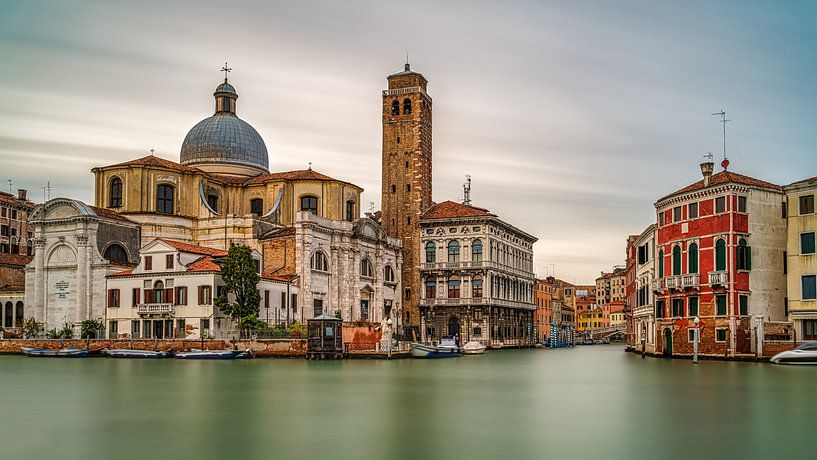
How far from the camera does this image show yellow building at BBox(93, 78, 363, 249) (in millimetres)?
52094

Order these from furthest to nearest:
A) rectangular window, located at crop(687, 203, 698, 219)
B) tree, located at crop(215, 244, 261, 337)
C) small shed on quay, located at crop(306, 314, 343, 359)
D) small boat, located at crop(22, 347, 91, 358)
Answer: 1. small boat, located at crop(22, 347, 91, 358)
2. tree, located at crop(215, 244, 261, 337)
3. small shed on quay, located at crop(306, 314, 343, 359)
4. rectangular window, located at crop(687, 203, 698, 219)

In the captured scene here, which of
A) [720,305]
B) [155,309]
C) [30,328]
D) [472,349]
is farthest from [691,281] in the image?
[30,328]

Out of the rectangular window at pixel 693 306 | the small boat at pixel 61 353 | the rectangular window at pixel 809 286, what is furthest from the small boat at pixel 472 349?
the rectangular window at pixel 809 286

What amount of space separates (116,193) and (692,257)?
33.6 m

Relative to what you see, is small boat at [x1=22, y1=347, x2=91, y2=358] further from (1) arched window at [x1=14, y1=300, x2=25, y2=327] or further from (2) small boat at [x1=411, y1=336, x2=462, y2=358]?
(2) small boat at [x1=411, y1=336, x2=462, y2=358]

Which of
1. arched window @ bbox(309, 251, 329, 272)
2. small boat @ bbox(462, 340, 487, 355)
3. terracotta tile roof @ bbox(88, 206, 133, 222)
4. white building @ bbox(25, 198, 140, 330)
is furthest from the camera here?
small boat @ bbox(462, 340, 487, 355)

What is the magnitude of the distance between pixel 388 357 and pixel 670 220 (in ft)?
47.1

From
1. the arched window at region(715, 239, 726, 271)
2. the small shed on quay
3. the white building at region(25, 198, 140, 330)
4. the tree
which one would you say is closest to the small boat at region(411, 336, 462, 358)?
the small shed on quay

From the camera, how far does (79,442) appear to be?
1417 centimetres

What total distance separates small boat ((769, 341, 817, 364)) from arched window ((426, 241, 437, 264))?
31414 mm

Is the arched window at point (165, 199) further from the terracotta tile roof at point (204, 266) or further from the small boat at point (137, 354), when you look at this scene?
the small boat at point (137, 354)

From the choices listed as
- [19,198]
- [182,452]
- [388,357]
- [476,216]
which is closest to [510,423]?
[182,452]

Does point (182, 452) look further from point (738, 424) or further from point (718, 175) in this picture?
point (718, 175)

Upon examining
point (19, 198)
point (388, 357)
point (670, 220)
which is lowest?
point (388, 357)
